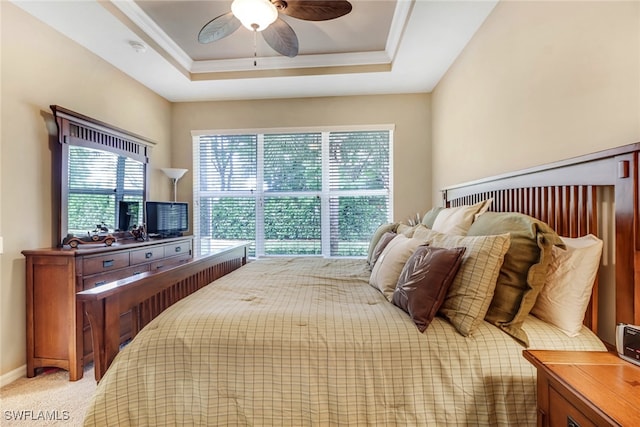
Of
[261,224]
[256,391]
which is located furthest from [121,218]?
[256,391]

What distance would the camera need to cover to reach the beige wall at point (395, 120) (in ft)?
12.3

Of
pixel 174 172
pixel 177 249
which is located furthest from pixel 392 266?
pixel 174 172

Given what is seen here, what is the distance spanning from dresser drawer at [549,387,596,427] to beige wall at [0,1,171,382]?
307cm

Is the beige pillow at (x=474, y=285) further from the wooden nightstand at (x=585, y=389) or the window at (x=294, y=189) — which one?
the window at (x=294, y=189)

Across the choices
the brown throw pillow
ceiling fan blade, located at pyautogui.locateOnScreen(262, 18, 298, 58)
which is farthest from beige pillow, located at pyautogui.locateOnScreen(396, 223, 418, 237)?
ceiling fan blade, located at pyautogui.locateOnScreen(262, 18, 298, 58)

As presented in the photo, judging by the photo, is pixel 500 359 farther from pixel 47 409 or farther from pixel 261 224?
pixel 261 224

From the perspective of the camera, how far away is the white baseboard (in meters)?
2.01

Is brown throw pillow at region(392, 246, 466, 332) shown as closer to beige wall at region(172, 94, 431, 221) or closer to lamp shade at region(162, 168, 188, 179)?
beige wall at region(172, 94, 431, 221)

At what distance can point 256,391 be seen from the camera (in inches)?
45.2

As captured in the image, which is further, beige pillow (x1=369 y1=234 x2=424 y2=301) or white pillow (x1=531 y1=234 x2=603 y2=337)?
beige pillow (x1=369 y1=234 x2=424 y2=301)

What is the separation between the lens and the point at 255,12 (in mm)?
1768

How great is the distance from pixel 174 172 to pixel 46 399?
250 cm

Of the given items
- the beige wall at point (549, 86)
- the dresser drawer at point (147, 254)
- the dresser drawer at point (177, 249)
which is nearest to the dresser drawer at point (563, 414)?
the beige wall at point (549, 86)

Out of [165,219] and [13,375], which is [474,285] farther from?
[165,219]
